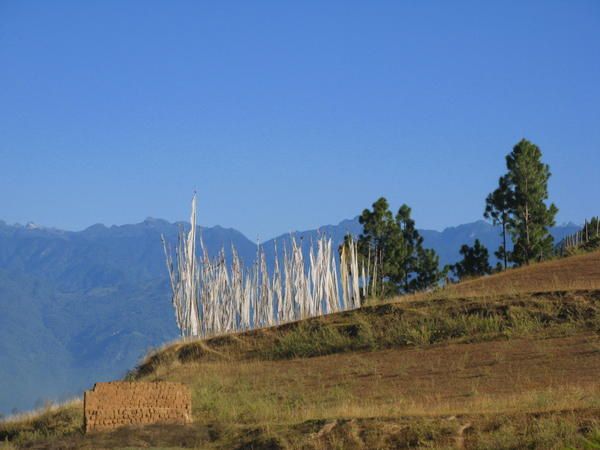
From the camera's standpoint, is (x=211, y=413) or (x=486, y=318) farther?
(x=486, y=318)

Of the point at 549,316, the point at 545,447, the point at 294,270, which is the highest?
the point at 294,270

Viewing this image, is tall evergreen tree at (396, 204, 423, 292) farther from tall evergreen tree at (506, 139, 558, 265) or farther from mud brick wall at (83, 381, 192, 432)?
mud brick wall at (83, 381, 192, 432)

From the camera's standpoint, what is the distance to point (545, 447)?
53.6 feet

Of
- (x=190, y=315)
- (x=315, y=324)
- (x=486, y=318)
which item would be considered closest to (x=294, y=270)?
(x=190, y=315)

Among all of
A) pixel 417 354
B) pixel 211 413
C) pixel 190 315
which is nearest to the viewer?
pixel 211 413

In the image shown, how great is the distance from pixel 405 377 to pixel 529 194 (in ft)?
104

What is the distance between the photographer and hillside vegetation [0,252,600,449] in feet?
59.9

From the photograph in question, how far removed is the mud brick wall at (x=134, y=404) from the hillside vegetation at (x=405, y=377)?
49 cm

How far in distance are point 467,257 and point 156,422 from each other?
1480 inches

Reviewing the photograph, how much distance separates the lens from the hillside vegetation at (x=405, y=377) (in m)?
18.3

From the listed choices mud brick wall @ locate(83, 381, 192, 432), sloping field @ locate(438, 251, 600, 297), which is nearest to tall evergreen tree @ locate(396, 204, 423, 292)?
sloping field @ locate(438, 251, 600, 297)

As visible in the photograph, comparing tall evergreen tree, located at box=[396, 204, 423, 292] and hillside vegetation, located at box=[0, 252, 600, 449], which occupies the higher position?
tall evergreen tree, located at box=[396, 204, 423, 292]

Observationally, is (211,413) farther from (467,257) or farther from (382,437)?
(467,257)

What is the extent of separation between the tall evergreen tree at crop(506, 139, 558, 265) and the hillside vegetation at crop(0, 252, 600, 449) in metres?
16.0
